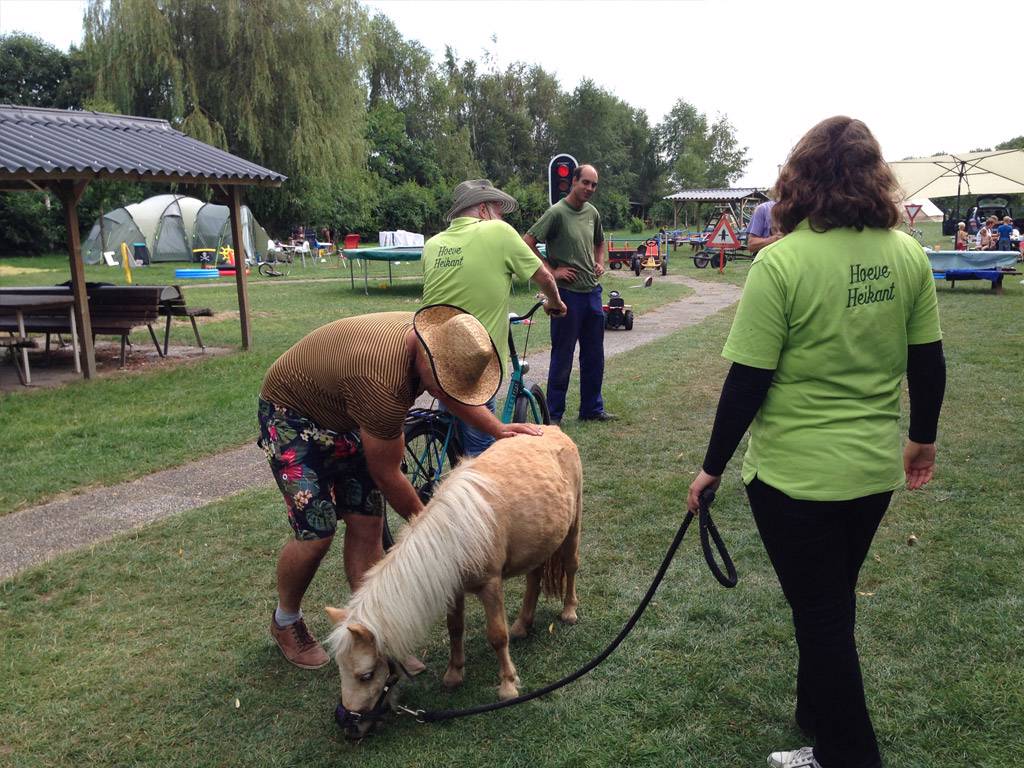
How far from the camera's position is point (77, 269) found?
31.1ft

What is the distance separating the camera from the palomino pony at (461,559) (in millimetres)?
2553

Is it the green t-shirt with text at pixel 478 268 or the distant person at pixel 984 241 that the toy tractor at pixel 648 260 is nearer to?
the distant person at pixel 984 241

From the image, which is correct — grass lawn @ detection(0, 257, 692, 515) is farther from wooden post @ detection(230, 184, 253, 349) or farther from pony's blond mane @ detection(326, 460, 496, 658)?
pony's blond mane @ detection(326, 460, 496, 658)

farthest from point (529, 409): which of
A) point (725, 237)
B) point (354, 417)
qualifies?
point (725, 237)

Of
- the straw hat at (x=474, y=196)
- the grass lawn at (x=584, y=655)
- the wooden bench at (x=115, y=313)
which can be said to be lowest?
the grass lawn at (x=584, y=655)

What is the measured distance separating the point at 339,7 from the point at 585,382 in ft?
87.7

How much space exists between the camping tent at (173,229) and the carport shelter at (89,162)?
17.4 meters

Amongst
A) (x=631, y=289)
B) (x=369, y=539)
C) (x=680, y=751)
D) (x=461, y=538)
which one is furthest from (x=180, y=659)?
(x=631, y=289)

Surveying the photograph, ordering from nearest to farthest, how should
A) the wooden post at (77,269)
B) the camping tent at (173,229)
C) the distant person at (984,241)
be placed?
the wooden post at (77,269) < the distant person at (984,241) < the camping tent at (173,229)

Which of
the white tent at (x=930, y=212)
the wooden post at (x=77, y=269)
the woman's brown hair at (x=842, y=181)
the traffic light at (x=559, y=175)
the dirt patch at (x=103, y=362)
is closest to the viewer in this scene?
the woman's brown hair at (x=842, y=181)

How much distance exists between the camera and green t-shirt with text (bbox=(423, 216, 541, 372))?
439 centimetres

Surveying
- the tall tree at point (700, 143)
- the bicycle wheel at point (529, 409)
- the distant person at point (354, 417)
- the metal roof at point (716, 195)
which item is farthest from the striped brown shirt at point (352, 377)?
the tall tree at point (700, 143)

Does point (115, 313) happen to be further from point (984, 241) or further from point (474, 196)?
point (984, 241)

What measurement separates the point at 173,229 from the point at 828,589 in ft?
102
